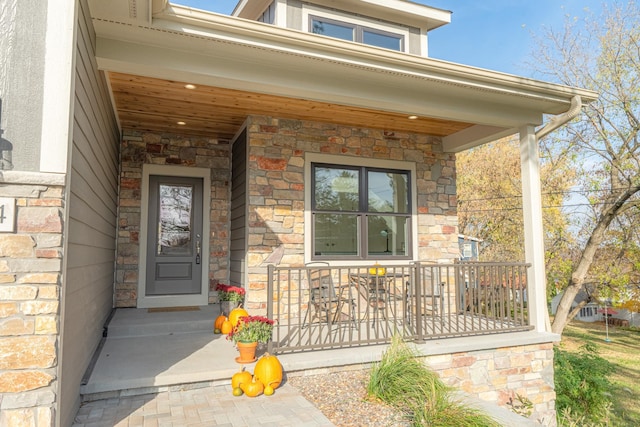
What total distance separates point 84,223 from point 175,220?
2.99 m

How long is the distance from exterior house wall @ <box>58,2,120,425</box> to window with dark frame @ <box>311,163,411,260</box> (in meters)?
2.49

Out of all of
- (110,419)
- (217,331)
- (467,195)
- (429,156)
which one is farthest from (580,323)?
(110,419)

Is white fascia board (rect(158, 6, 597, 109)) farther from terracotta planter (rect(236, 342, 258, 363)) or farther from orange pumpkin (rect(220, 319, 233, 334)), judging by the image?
orange pumpkin (rect(220, 319, 233, 334))

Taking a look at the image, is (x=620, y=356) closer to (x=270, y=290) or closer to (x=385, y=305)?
(x=385, y=305)

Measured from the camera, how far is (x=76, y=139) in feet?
7.79

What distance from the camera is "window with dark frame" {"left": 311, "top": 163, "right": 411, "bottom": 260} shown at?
5305mm

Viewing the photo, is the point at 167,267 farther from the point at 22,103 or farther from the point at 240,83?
the point at 22,103

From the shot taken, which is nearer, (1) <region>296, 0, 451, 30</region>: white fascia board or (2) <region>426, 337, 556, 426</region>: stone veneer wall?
(2) <region>426, 337, 556, 426</region>: stone veneer wall

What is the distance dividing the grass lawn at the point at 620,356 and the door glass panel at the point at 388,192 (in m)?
4.40

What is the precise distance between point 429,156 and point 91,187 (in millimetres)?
4537

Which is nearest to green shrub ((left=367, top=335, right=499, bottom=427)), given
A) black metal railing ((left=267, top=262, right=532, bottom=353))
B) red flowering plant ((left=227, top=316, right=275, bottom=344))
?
black metal railing ((left=267, top=262, right=532, bottom=353))

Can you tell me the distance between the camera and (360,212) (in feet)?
18.2

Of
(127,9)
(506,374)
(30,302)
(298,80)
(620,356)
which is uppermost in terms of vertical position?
(127,9)

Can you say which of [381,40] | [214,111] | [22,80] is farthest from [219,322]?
[381,40]
